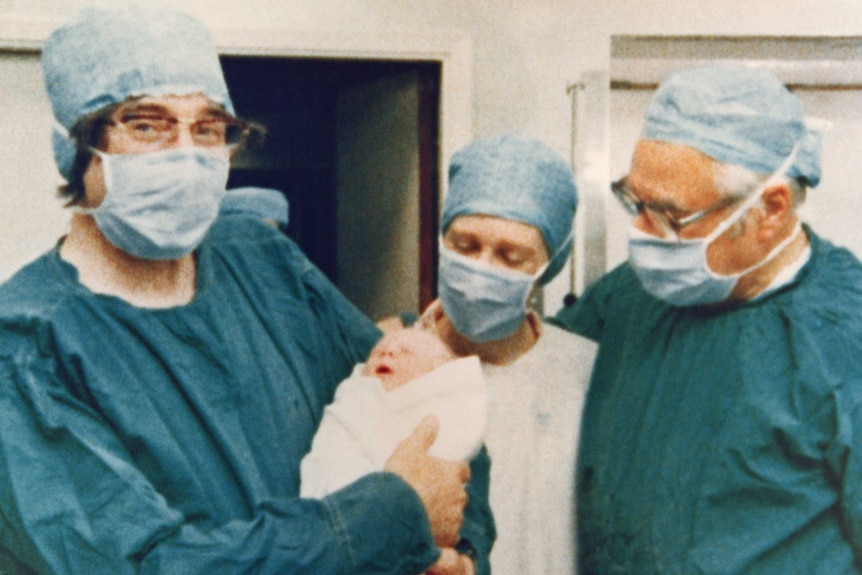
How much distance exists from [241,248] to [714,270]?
76cm

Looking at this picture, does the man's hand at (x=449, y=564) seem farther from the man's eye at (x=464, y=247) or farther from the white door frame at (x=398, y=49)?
the white door frame at (x=398, y=49)

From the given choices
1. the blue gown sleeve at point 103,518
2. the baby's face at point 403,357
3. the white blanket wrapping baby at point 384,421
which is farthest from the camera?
the baby's face at point 403,357

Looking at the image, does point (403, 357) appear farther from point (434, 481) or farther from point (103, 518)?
point (103, 518)

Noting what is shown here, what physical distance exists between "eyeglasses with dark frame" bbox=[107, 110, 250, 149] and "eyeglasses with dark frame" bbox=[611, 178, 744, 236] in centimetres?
67

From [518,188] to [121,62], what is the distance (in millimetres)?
776

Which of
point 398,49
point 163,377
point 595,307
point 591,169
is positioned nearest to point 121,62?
point 163,377

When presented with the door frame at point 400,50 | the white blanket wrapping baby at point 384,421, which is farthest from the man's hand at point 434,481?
the door frame at point 400,50

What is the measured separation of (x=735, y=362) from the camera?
1247mm

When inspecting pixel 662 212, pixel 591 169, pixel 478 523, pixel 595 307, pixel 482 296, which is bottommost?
pixel 478 523

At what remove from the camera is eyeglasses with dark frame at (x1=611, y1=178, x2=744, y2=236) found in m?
1.25

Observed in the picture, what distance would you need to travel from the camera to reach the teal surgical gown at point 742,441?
112 centimetres

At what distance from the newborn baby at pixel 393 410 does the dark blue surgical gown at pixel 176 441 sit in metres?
0.06

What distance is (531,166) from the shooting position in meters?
1.63

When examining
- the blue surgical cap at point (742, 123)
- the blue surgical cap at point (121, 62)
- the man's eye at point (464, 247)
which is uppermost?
the blue surgical cap at point (121, 62)
